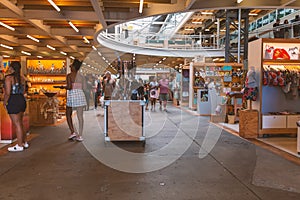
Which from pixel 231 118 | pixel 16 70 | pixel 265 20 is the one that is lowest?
pixel 231 118

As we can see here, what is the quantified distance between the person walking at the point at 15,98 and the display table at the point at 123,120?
1.56 meters

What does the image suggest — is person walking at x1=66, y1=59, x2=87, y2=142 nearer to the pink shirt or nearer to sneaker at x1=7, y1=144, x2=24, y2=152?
sneaker at x1=7, y1=144, x2=24, y2=152

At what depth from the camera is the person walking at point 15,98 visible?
546 cm

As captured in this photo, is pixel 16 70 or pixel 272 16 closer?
pixel 16 70

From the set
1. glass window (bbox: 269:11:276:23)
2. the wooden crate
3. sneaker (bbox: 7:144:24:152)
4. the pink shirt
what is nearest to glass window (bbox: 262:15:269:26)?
glass window (bbox: 269:11:276:23)

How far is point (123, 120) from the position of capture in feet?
20.7

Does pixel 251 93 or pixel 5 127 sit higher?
pixel 251 93

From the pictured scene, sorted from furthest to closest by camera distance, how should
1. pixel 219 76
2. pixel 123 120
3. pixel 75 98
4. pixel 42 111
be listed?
pixel 219 76 < pixel 42 111 < pixel 75 98 < pixel 123 120

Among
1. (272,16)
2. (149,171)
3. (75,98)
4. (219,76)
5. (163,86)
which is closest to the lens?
(149,171)

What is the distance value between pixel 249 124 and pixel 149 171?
3466mm

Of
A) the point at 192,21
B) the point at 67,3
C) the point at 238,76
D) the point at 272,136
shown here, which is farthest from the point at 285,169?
the point at 192,21

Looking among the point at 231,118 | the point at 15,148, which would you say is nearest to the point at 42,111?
the point at 15,148

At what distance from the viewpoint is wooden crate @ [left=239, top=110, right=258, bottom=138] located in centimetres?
699

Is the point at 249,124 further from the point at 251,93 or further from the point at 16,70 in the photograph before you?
the point at 16,70
